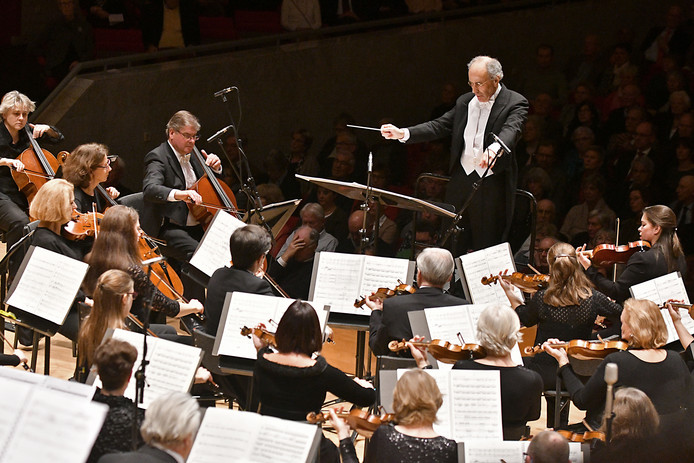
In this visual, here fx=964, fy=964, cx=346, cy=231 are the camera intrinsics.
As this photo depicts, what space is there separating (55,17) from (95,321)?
653 centimetres

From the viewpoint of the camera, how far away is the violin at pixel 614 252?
17.9 feet

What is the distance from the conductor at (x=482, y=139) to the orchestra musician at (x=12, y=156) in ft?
7.67

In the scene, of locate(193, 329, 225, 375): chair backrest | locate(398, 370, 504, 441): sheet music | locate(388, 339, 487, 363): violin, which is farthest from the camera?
locate(193, 329, 225, 375): chair backrest

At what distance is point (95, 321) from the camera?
14.0 ft

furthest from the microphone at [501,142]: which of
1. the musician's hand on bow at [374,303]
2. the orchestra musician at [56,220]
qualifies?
the orchestra musician at [56,220]

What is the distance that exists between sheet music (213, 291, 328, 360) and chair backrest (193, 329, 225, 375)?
0.73 feet

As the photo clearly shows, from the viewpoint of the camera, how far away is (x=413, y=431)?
137 inches

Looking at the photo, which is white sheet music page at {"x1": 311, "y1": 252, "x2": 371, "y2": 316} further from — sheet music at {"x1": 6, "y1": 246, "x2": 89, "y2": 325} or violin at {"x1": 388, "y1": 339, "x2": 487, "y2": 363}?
sheet music at {"x1": 6, "y1": 246, "x2": 89, "y2": 325}

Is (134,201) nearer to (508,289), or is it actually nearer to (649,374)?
(508,289)

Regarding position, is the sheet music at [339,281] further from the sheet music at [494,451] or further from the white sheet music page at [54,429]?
the white sheet music page at [54,429]

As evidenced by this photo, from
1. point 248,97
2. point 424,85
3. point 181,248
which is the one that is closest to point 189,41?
point 248,97

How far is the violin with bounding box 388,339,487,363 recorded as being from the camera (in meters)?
4.09

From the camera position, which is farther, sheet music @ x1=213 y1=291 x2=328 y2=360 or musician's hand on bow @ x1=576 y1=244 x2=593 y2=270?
musician's hand on bow @ x1=576 y1=244 x2=593 y2=270

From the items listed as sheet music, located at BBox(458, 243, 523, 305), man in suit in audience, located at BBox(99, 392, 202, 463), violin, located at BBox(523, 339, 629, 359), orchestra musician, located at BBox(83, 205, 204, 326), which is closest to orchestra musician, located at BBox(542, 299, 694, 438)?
violin, located at BBox(523, 339, 629, 359)
